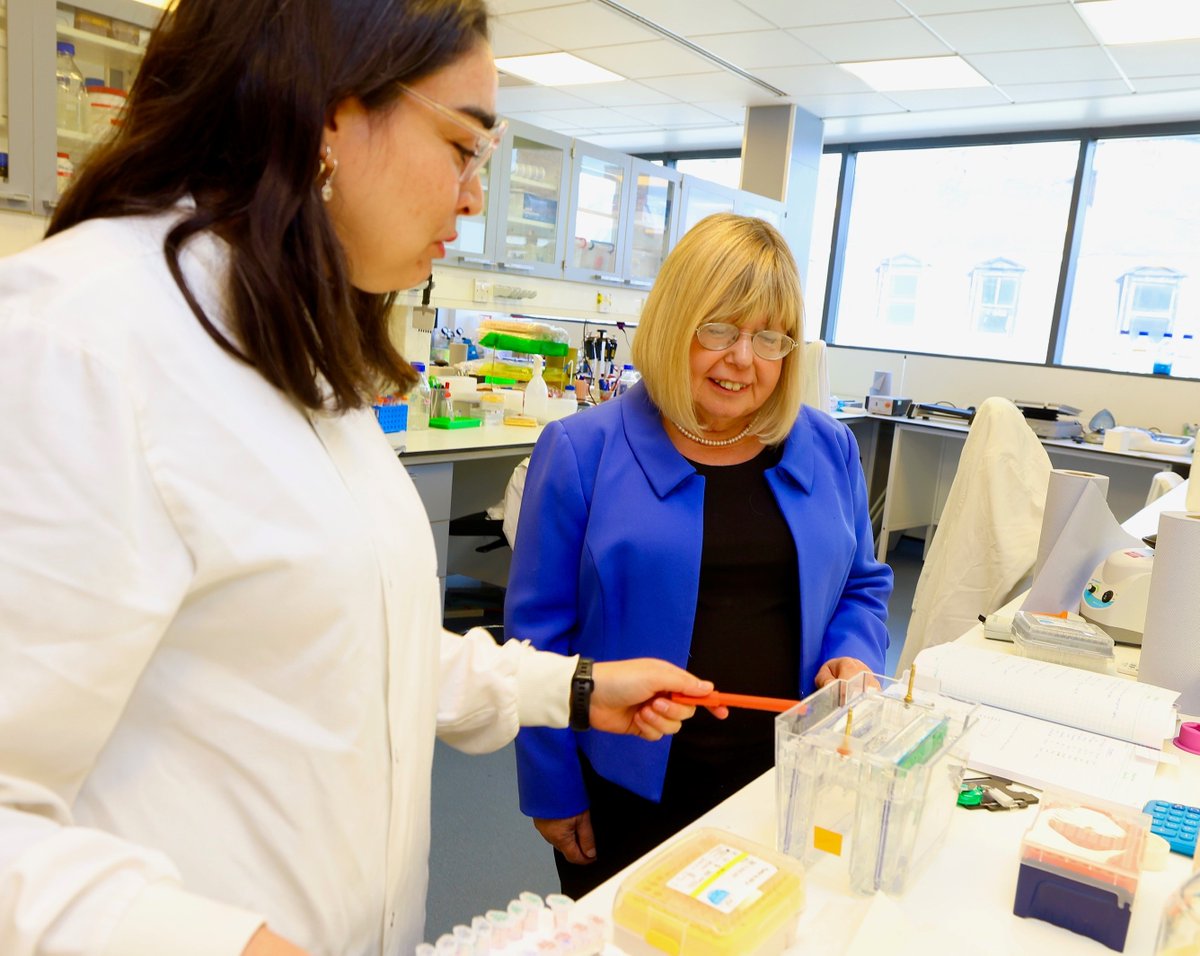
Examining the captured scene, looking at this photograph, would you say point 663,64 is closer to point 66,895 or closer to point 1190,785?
point 1190,785

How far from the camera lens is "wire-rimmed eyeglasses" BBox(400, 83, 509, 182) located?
2.36 feet

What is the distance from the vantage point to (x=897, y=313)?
711 centimetres

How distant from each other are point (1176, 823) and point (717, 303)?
0.89 m

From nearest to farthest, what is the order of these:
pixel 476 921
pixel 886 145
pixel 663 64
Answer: pixel 476 921, pixel 663 64, pixel 886 145

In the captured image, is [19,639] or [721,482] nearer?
[19,639]

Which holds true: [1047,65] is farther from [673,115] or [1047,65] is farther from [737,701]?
[737,701]

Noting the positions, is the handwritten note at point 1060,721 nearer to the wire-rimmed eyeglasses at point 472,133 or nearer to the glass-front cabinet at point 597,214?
the wire-rimmed eyeglasses at point 472,133

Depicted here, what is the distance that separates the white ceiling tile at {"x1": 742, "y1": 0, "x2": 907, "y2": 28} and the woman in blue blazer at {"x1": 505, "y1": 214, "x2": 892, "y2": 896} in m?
3.64

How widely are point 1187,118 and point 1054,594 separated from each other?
5.45 m

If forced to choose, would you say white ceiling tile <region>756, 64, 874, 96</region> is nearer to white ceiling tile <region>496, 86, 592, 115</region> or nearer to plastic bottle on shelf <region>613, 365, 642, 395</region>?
white ceiling tile <region>496, 86, 592, 115</region>

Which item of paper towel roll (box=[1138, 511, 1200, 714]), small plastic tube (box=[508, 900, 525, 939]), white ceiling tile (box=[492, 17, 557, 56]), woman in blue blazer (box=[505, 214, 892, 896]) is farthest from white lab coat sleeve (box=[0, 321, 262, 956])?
white ceiling tile (box=[492, 17, 557, 56])

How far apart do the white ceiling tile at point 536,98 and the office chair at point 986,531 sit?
484 centimetres

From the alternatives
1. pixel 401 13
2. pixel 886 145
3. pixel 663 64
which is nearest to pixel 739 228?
pixel 401 13

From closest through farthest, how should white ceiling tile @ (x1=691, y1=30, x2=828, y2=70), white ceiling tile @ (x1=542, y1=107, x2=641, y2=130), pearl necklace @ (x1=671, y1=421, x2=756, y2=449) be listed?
pearl necklace @ (x1=671, y1=421, x2=756, y2=449), white ceiling tile @ (x1=691, y1=30, x2=828, y2=70), white ceiling tile @ (x1=542, y1=107, x2=641, y2=130)
